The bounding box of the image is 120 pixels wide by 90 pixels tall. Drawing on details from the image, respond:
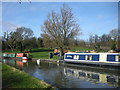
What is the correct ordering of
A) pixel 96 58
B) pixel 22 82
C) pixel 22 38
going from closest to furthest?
pixel 22 82 < pixel 96 58 < pixel 22 38

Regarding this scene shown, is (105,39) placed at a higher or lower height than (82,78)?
higher

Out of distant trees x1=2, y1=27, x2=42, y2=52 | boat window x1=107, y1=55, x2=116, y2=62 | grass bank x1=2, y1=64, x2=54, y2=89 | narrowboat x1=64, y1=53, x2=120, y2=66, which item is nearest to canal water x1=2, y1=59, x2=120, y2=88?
narrowboat x1=64, y1=53, x2=120, y2=66

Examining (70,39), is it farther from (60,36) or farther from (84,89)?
(84,89)

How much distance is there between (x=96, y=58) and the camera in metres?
18.3

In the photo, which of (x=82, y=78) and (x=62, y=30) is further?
(x=62, y=30)

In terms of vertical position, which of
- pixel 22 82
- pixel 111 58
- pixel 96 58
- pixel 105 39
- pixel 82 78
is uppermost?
pixel 105 39

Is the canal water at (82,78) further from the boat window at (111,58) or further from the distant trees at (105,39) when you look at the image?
the distant trees at (105,39)

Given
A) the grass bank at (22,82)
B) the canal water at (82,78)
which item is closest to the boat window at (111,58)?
the canal water at (82,78)

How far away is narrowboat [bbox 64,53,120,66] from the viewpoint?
16.2 meters

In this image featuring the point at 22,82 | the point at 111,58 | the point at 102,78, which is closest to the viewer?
the point at 22,82

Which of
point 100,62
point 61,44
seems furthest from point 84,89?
point 61,44

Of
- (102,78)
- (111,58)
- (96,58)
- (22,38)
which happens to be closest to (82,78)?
(102,78)

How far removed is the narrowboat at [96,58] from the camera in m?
16.2

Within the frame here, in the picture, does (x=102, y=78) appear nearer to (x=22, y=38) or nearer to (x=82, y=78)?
(x=82, y=78)
